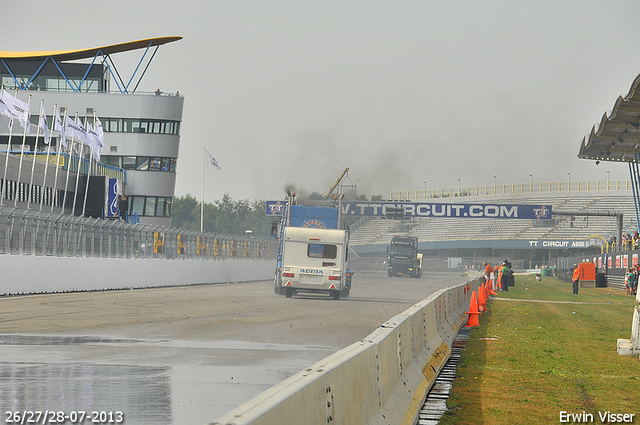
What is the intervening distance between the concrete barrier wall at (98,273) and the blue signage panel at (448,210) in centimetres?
3857

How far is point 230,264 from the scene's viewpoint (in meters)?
49.9

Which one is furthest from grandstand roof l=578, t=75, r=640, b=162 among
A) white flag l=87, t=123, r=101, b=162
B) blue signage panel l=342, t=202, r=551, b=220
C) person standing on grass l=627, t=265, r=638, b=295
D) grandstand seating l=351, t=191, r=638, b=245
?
grandstand seating l=351, t=191, r=638, b=245

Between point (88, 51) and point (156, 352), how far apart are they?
59479 mm

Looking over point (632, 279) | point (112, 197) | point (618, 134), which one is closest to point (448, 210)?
point (112, 197)

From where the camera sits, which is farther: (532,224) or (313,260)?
(532,224)

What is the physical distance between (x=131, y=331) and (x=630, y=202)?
4025 inches

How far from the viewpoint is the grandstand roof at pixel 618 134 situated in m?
35.4

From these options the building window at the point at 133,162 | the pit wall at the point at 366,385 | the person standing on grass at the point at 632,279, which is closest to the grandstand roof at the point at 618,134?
the person standing on grass at the point at 632,279

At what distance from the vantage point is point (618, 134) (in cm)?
4122

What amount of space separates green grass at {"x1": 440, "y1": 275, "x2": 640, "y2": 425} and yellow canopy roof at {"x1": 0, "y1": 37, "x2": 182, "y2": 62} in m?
52.5

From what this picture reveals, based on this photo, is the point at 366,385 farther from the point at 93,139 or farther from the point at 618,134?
the point at 93,139

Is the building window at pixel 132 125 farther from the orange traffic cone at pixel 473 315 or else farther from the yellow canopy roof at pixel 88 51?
the orange traffic cone at pixel 473 315

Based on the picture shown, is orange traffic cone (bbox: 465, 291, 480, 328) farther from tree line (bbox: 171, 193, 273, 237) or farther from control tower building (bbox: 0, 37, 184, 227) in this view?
tree line (bbox: 171, 193, 273, 237)

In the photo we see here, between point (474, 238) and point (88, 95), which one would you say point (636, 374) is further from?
point (474, 238)
